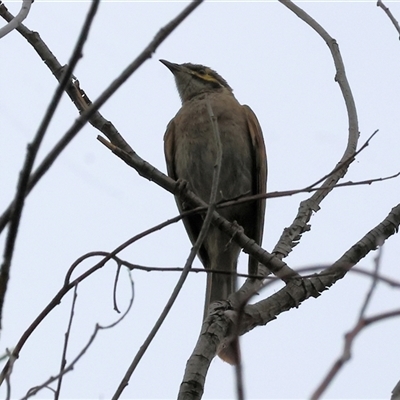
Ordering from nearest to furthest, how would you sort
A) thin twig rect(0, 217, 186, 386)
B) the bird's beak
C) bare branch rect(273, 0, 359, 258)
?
thin twig rect(0, 217, 186, 386), bare branch rect(273, 0, 359, 258), the bird's beak

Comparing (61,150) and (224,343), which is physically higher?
(224,343)

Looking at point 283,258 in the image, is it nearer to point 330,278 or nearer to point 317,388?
point 330,278

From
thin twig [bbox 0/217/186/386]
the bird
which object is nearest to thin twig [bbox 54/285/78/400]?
thin twig [bbox 0/217/186/386]

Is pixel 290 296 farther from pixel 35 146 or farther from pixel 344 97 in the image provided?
pixel 35 146

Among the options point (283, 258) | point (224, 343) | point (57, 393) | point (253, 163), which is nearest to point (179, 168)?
point (253, 163)

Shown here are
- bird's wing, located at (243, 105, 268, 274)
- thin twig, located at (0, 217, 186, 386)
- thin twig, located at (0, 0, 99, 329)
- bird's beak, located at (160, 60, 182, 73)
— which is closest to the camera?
thin twig, located at (0, 0, 99, 329)

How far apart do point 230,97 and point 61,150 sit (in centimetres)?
550

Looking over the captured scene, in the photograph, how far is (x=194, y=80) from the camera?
7301 millimetres

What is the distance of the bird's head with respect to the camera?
721cm

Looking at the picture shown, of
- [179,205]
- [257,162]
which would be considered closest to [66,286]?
[179,205]

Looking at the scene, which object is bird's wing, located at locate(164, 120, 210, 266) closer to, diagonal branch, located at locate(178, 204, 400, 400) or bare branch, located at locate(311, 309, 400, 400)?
diagonal branch, located at locate(178, 204, 400, 400)

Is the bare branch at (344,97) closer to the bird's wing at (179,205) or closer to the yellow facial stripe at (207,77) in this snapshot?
the bird's wing at (179,205)

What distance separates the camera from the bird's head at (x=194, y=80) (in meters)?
7.21

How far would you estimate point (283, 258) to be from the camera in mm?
4801
